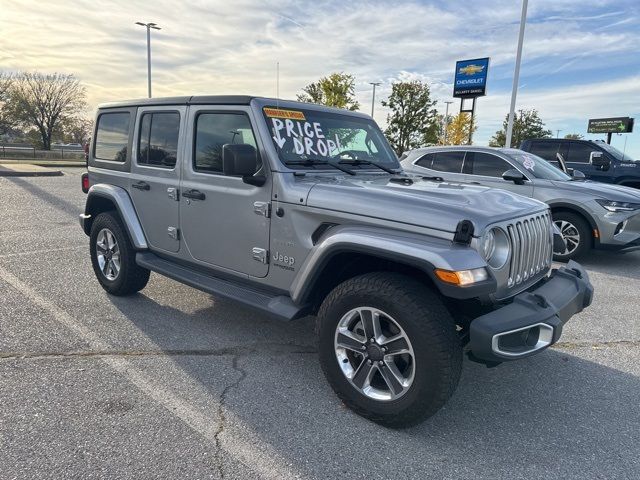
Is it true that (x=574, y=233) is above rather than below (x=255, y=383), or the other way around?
above

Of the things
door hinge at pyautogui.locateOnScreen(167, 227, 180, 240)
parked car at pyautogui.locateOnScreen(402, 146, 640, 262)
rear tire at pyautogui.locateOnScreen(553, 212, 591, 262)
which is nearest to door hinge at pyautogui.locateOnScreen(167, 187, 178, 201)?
door hinge at pyautogui.locateOnScreen(167, 227, 180, 240)

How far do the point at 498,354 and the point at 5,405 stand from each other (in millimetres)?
2871

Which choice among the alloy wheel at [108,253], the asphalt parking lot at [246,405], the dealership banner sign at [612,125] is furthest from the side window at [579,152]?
the dealership banner sign at [612,125]

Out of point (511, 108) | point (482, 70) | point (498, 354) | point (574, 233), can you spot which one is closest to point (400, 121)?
point (482, 70)

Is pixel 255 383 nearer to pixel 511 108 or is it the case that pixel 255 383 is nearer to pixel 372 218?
pixel 372 218

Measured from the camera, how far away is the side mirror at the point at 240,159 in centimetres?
305

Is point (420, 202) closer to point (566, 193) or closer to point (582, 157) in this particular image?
point (566, 193)

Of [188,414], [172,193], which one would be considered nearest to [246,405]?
[188,414]

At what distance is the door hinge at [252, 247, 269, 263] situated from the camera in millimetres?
3336

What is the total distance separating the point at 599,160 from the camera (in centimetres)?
980

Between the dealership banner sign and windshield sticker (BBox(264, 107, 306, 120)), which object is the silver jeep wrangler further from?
the dealership banner sign

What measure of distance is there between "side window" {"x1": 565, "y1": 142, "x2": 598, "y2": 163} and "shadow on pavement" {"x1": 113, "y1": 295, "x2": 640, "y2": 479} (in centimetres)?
835

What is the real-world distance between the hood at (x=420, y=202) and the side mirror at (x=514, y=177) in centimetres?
396

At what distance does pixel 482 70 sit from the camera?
24.0 m
